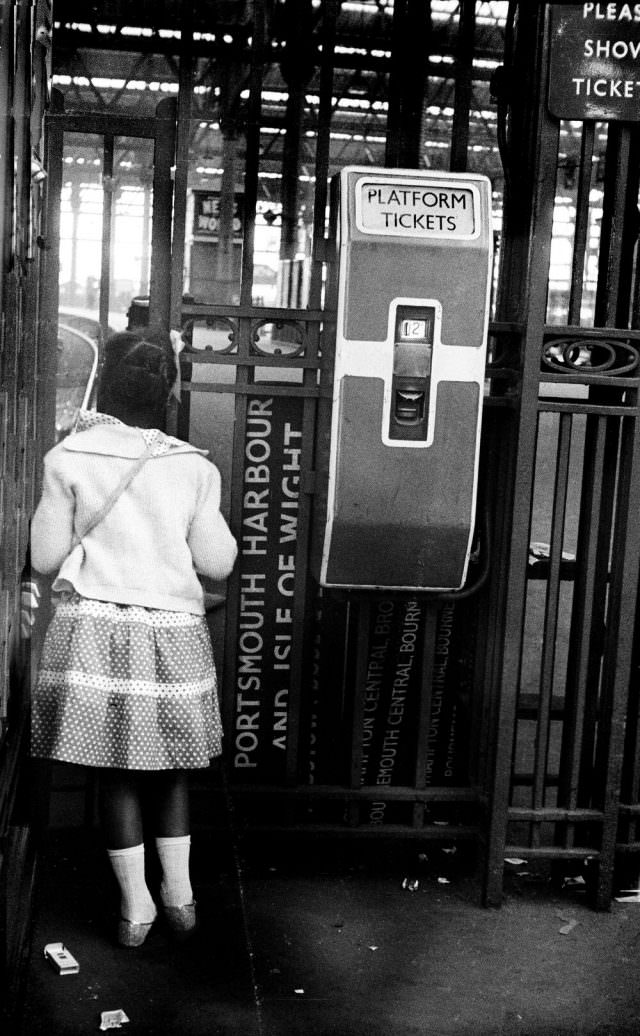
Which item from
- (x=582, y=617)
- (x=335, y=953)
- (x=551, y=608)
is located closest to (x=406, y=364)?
(x=551, y=608)

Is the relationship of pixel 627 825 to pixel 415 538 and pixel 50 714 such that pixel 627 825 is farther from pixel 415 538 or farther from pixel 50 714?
pixel 50 714

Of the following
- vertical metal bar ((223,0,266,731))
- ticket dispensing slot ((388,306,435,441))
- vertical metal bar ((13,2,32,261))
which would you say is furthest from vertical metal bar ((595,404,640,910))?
vertical metal bar ((13,2,32,261))

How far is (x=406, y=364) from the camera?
3.33m

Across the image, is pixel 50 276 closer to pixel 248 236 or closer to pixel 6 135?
pixel 248 236

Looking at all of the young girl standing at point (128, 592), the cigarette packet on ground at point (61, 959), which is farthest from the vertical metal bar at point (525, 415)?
the cigarette packet on ground at point (61, 959)

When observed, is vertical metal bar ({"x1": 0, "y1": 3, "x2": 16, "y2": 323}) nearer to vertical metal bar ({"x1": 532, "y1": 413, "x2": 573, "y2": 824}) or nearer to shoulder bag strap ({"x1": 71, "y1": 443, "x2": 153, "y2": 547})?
shoulder bag strap ({"x1": 71, "y1": 443, "x2": 153, "y2": 547})

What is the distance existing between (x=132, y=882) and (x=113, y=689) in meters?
0.54

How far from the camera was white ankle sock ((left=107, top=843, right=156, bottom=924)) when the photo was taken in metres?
3.17

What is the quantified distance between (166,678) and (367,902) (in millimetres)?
1077

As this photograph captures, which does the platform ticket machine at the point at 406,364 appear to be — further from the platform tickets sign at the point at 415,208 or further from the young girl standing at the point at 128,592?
Result: the young girl standing at the point at 128,592

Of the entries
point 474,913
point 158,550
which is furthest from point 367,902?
point 158,550

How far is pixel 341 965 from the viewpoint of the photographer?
323 cm

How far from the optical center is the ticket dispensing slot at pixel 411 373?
131 inches

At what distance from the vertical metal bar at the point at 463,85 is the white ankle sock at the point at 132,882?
2192 mm
